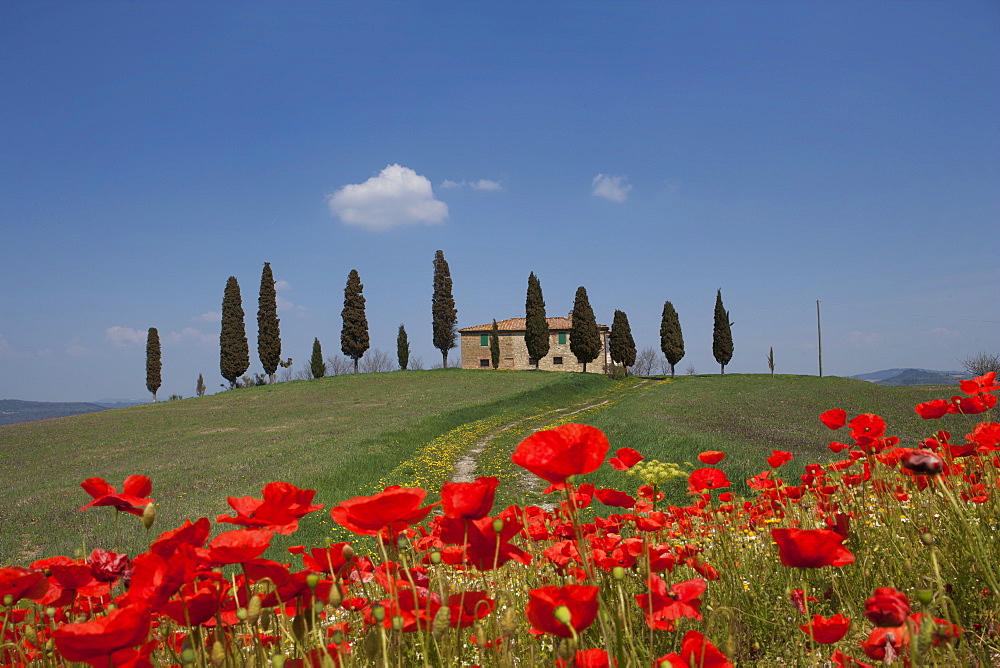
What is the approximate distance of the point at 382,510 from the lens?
1.06m

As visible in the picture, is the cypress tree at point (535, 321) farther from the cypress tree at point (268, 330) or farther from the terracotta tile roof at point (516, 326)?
the cypress tree at point (268, 330)

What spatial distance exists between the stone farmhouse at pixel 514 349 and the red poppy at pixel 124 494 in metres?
57.8

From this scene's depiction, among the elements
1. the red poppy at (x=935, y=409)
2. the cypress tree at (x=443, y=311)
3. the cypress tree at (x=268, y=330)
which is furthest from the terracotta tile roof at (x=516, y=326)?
the red poppy at (x=935, y=409)

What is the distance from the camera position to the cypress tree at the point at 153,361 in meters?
53.2

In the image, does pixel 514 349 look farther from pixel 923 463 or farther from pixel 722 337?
pixel 923 463

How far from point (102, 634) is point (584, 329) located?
5187 cm

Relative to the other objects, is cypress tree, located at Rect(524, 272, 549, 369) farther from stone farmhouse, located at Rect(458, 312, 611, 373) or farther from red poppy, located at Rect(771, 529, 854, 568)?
red poppy, located at Rect(771, 529, 854, 568)

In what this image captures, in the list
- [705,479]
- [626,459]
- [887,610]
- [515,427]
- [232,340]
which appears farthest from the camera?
[232,340]

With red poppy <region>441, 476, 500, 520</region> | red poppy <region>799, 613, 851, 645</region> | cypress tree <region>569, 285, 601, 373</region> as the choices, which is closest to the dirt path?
red poppy <region>799, 613, 851, 645</region>

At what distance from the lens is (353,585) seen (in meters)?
2.33

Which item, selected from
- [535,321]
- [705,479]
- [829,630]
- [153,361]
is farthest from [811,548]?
[153,361]

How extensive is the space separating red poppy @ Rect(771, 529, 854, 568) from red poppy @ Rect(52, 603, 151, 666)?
1.34 metres

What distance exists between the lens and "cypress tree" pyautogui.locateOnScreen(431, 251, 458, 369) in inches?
2152

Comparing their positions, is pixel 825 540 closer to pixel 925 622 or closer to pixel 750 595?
pixel 925 622
